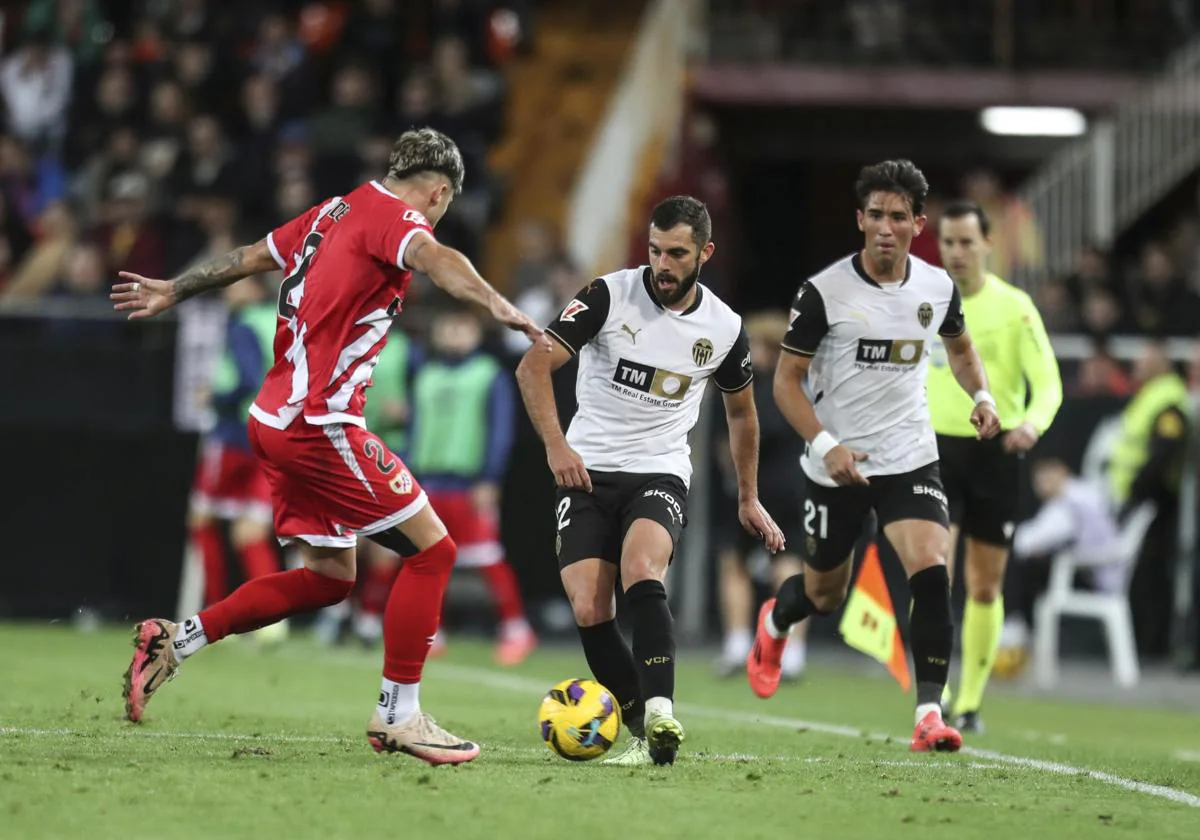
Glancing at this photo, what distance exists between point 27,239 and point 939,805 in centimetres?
1513

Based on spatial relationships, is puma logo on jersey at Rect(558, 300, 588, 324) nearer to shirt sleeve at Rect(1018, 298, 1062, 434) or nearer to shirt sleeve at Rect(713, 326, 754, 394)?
shirt sleeve at Rect(713, 326, 754, 394)

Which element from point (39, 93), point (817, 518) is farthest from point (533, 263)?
point (817, 518)

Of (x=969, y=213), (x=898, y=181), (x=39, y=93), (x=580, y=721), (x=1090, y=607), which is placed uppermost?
(x=39, y=93)

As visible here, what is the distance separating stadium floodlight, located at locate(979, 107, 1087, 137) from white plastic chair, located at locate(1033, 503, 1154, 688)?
8.69 meters

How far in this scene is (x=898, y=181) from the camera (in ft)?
30.4

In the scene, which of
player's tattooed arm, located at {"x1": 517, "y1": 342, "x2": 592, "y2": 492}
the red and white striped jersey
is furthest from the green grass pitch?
the red and white striped jersey

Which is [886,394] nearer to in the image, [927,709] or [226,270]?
[927,709]

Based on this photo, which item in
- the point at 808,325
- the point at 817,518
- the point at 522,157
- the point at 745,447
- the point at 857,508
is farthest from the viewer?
the point at 522,157

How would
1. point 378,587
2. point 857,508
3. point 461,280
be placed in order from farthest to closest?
1. point 378,587
2. point 857,508
3. point 461,280

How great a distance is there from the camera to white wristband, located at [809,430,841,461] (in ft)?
30.6

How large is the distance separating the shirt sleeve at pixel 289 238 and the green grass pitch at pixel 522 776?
196 cm

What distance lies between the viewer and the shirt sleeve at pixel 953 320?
380 inches

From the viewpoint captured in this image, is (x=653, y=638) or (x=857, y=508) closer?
(x=653, y=638)

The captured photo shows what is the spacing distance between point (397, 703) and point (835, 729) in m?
3.48
